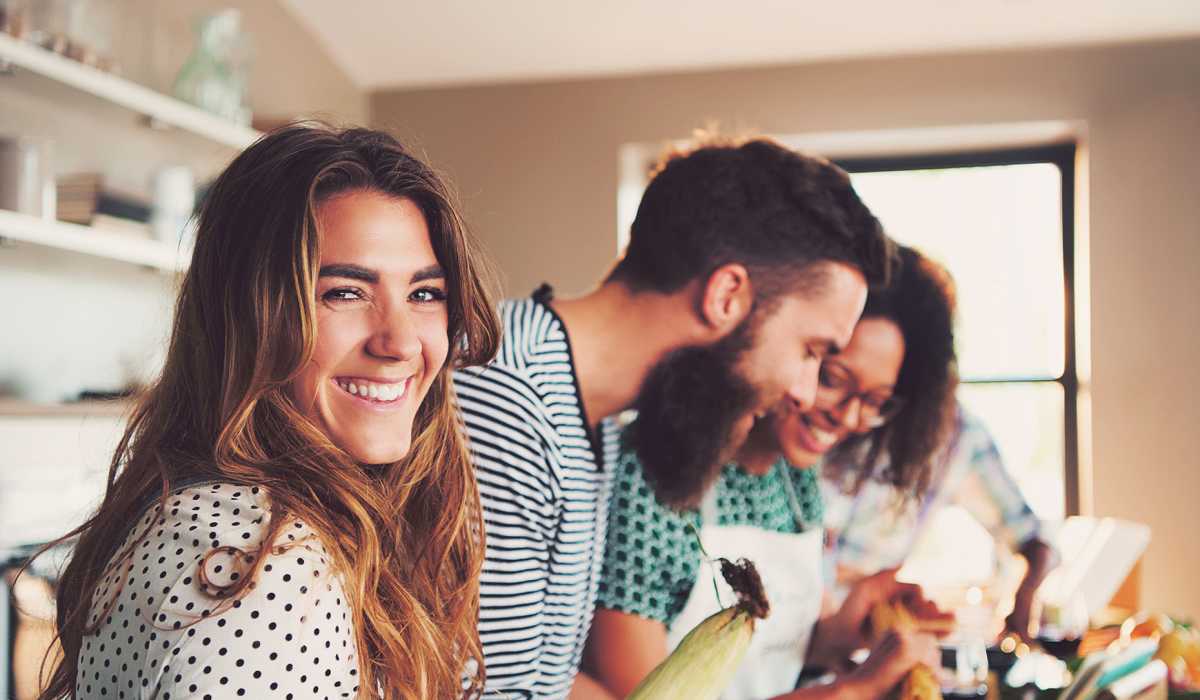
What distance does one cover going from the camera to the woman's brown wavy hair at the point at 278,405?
28.0 inches

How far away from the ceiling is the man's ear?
2548 mm

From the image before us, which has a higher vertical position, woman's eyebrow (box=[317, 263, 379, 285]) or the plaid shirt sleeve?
woman's eyebrow (box=[317, 263, 379, 285])

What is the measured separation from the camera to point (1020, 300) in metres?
4.08

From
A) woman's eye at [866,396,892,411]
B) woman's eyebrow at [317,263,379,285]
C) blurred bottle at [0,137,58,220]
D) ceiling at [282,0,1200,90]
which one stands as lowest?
woman's eye at [866,396,892,411]

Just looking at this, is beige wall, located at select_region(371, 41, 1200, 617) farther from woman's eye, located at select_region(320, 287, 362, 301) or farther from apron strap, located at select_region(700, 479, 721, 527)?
woman's eye, located at select_region(320, 287, 362, 301)

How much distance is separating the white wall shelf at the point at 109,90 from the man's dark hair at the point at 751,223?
1160mm

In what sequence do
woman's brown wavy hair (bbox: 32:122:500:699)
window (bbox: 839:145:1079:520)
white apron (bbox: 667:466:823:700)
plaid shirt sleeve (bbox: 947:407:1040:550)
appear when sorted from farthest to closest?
1. window (bbox: 839:145:1079:520)
2. plaid shirt sleeve (bbox: 947:407:1040:550)
3. white apron (bbox: 667:466:823:700)
4. woman's brown wavy hair (bbox: 32:122:500:699)

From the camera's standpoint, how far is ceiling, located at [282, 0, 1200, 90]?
144 inches

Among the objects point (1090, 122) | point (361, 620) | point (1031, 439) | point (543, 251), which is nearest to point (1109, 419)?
point (1031, 439)

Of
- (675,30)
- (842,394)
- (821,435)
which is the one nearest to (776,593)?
(821,435)

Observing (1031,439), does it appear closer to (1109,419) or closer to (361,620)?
(1109,419)

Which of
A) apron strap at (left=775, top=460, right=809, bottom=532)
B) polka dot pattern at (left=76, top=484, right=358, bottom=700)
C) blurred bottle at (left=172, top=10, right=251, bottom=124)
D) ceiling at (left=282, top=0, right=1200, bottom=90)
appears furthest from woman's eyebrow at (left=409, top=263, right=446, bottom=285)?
ceiling at (left=282, top=0, right=1200, bottom=90)

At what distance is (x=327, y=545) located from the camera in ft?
2.19

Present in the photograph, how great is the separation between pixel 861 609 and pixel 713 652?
3.28ft
